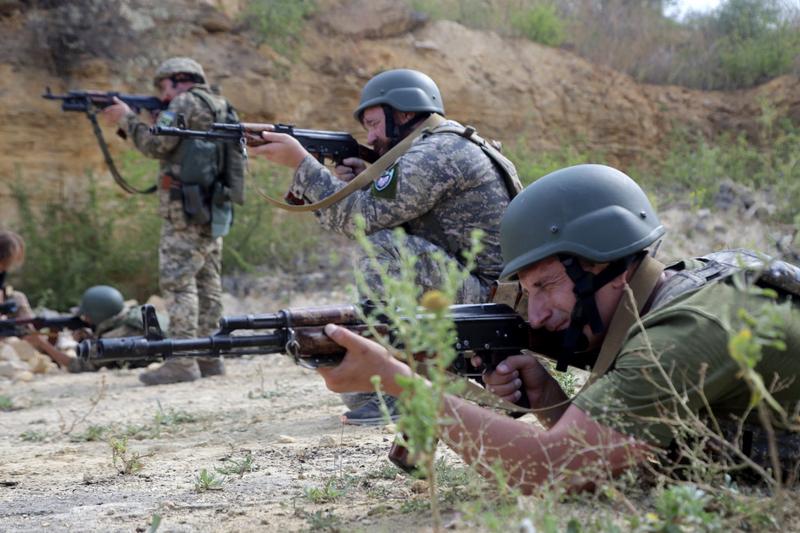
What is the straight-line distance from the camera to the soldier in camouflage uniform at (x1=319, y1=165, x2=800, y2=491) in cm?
258

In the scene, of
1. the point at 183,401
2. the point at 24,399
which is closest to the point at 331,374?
the point at 183,401

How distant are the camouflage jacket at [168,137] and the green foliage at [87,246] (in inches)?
149

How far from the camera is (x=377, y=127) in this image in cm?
545

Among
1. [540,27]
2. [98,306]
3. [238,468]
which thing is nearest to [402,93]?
[238,468]

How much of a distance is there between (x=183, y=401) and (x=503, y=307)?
4.02 metres

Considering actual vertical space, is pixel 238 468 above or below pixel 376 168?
below

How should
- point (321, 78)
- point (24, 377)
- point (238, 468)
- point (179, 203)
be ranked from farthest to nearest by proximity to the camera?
1. point (321, 78)
2. point (24, 377)
3. point (179, 203)
4. point (238, 468)

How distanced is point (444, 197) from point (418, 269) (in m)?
0.37

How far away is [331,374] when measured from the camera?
284 centimetres

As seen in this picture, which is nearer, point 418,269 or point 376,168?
point 418,269

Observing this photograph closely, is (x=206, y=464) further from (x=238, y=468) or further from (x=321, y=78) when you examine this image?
(x=321, y=78)

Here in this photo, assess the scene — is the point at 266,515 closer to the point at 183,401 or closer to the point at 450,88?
the point at 183,401

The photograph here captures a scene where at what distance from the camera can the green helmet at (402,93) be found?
17.4 feet

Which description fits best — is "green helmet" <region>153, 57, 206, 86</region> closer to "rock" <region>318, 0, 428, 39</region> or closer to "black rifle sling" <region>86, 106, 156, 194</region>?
"black rifle sling" <region>86, 106, 156, 194</region>
